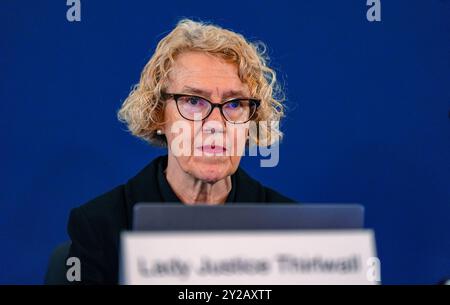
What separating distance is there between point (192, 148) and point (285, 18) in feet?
2.11

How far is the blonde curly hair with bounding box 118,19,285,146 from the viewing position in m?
2.07

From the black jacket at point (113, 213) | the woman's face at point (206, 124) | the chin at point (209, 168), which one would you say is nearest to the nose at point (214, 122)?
A: the woman's face at point (206, 124)

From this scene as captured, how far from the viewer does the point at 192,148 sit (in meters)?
2.03

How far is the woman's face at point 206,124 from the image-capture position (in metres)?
2.01

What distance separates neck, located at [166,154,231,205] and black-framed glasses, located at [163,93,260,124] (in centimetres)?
18

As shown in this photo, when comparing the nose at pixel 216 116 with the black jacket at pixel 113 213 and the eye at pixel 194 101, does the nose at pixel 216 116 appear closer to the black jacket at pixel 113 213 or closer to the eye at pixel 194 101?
the eye at pixel 194 101

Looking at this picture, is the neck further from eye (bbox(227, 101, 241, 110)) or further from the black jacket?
eye (bbox(227, 101, 241, 110))

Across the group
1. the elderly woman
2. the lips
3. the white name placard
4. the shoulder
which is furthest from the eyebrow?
the white name placard

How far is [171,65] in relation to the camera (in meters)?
2.06

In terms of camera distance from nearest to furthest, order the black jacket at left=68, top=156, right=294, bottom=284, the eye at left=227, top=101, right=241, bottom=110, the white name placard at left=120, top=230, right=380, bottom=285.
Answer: the white name placard at left=120, top=230, right=380, bottom=285 < the black jacket at left=68, top=156, right=294, bottom=284 < the eye at left=227, top=101, right=241, bottom=110
